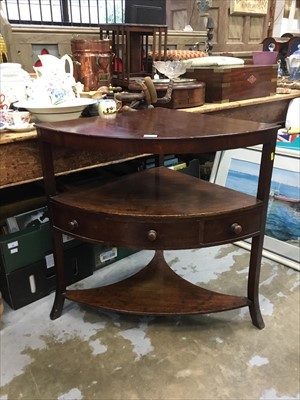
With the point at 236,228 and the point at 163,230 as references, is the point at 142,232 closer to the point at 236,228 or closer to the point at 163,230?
the point at 163,230

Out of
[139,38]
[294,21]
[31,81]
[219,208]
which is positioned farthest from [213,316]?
[294,21]

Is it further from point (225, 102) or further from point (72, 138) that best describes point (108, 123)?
point (225, 102)

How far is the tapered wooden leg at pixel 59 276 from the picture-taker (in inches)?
48.9

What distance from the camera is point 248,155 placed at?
1.92m

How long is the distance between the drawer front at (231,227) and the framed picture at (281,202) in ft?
2.18

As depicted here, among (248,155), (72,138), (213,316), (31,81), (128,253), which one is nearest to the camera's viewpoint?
(72,138)

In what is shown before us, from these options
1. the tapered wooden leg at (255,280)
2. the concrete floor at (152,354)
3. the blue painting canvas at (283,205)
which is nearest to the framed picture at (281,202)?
the blue painting canvas at (283,205)

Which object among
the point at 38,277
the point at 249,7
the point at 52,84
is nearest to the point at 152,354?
the point at 38,277

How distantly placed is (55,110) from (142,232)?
491 millimetres

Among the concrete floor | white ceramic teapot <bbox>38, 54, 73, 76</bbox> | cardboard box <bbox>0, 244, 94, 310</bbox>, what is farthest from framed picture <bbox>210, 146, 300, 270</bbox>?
white ceramic teapot <bbox>38, 54, 73, 76</bbox>

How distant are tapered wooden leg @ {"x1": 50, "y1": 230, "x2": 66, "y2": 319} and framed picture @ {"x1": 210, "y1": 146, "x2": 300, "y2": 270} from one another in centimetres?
95

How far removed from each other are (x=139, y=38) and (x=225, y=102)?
1.70ft

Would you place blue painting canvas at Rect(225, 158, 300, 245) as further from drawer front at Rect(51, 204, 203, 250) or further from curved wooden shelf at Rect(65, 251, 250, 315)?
drawer front at Rect(51, 204, 203, 250)

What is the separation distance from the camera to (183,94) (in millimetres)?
1487
